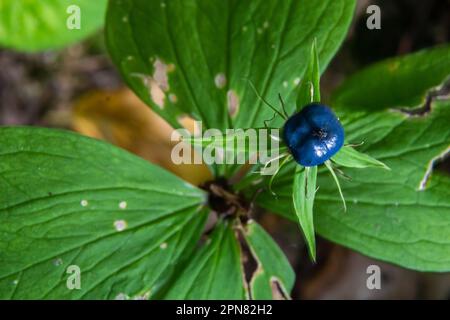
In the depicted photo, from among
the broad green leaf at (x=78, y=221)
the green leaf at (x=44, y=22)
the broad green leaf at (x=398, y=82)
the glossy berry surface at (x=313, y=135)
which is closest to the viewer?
the glossy berry surface at (x=313, y=135)

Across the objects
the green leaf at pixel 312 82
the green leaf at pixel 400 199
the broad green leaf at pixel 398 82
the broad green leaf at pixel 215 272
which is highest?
the broad green leaf at pixel 398 82

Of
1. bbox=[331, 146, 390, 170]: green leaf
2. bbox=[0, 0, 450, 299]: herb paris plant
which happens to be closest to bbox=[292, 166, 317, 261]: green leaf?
bbox=[331, 146, 390, 170]: green leaf

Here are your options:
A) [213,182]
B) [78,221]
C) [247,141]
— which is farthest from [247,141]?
[78,221]

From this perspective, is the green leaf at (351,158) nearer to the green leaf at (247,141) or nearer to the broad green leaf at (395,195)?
the green leaf at (247,141)

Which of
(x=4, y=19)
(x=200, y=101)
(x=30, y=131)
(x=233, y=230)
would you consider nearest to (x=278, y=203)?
(x=233, y=230)

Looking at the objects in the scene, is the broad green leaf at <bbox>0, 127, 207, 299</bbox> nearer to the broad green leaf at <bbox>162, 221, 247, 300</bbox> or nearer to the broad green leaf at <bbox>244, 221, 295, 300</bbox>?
the broad green leaf at <bbox>162, 221, 247, 300</bbox>

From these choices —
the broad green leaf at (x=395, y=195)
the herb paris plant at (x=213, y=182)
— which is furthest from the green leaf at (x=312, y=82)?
the broad green leaf at (x=395, y=195)

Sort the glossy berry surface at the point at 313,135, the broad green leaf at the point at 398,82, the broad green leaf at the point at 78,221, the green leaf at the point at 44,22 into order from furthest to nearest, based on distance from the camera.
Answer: the green leaf at the point at 44,22
the broad green leaf at the point at 398,82
the broad green leaf at the point at 78,221
the glossy berry surface at the point at 313,135
